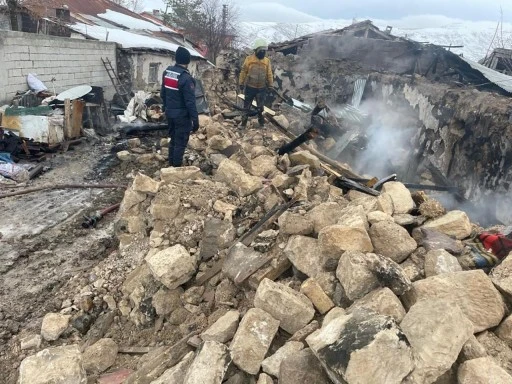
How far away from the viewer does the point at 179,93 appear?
5039 mm

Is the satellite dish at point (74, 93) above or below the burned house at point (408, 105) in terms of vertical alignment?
below

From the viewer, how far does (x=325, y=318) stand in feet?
7.48

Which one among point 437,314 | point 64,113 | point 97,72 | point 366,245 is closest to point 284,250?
point 366,245

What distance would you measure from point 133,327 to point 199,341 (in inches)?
36.6

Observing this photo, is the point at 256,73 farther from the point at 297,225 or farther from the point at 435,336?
the point at 435,336

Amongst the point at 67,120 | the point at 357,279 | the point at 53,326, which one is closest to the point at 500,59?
the point at 67,120

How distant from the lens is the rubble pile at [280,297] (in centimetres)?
185

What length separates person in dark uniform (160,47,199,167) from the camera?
16.2ft

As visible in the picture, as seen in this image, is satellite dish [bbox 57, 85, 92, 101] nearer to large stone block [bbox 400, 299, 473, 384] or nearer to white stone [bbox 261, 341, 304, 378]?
white stone [bbox 261, 341, 304, 378]

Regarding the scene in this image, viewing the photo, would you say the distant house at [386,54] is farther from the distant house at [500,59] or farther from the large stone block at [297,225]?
the large stone block at [297,225]

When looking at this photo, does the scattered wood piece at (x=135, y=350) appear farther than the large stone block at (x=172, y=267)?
No

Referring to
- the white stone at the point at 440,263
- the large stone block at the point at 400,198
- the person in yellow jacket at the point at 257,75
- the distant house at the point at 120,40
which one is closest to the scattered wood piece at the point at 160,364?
the white stone at the point at 440,263

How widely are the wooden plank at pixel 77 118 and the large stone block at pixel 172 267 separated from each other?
572 centimetres

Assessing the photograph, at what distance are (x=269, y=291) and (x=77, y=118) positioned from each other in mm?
6984
